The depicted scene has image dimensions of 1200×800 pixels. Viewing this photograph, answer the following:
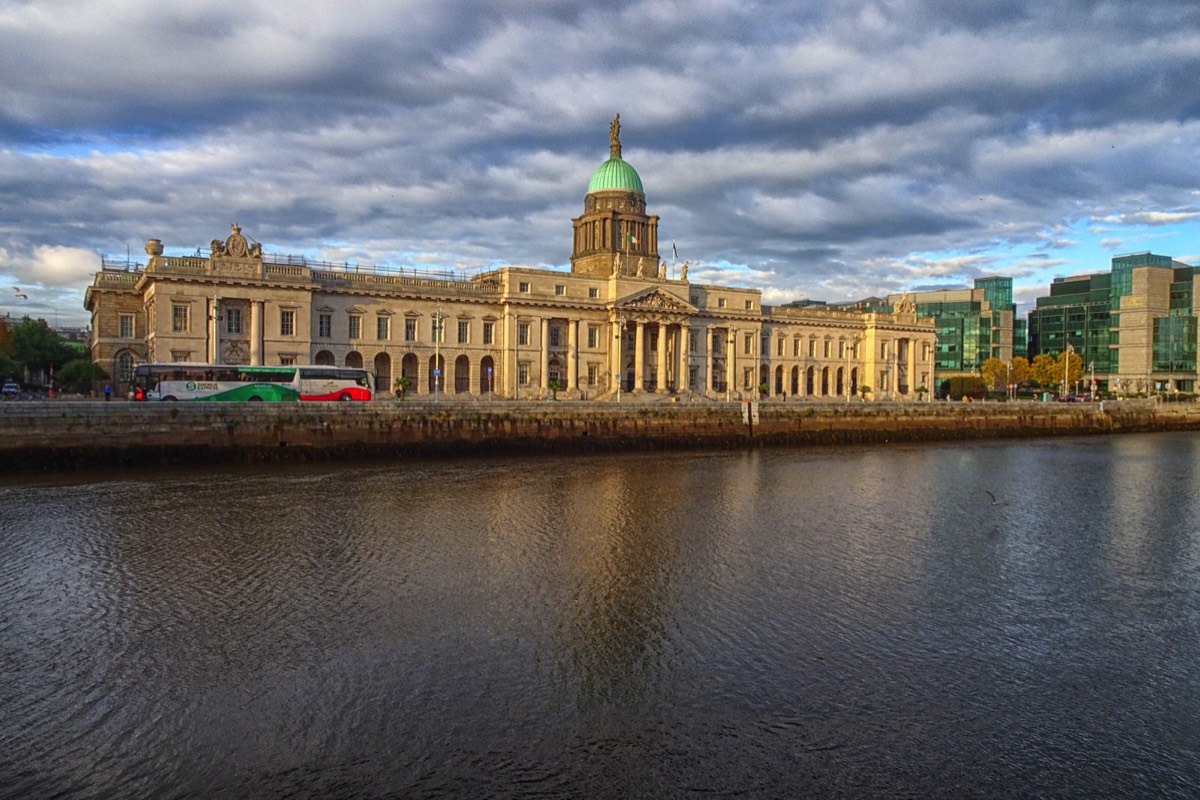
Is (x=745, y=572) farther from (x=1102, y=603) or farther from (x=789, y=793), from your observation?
(x=789, y=793)

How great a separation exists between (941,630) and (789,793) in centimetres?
728

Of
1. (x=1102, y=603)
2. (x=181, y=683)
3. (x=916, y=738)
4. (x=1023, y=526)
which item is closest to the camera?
(x=916, y=738)

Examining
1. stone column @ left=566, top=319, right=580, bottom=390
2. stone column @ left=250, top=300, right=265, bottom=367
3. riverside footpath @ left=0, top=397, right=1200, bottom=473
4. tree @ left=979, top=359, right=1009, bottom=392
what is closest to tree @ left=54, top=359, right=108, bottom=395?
stone column @ left=250, top=300, right=265, bottom=367

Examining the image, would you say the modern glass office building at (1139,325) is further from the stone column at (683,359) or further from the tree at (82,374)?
the tree at (82,374)

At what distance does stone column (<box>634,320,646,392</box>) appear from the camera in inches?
3054

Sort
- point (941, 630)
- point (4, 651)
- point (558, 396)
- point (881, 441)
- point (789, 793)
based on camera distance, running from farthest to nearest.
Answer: point (558, 396)
point (881, 441)
point (941, 630)
point (4, 651)
point (789, 793)

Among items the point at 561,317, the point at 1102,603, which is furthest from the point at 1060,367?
the point at 1102,603

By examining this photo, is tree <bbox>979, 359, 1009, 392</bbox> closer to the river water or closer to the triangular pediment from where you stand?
the triangular pediment

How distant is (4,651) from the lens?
1448 centimetres

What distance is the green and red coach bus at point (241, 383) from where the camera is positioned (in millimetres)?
45156

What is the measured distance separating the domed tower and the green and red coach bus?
34763mm

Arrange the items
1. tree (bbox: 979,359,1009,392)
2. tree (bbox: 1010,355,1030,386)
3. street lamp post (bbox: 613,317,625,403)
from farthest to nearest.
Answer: tree (bbox: 1010,355,1030,386) < tree (bbox: 979,359,1009,392) < street lamp post (bbox: 613,317,625,403)

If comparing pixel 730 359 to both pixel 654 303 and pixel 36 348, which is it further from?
pixel 36 348

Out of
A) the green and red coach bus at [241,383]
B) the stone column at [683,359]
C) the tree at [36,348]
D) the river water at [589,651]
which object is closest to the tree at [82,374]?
the green and red coach bus at [241,383]
